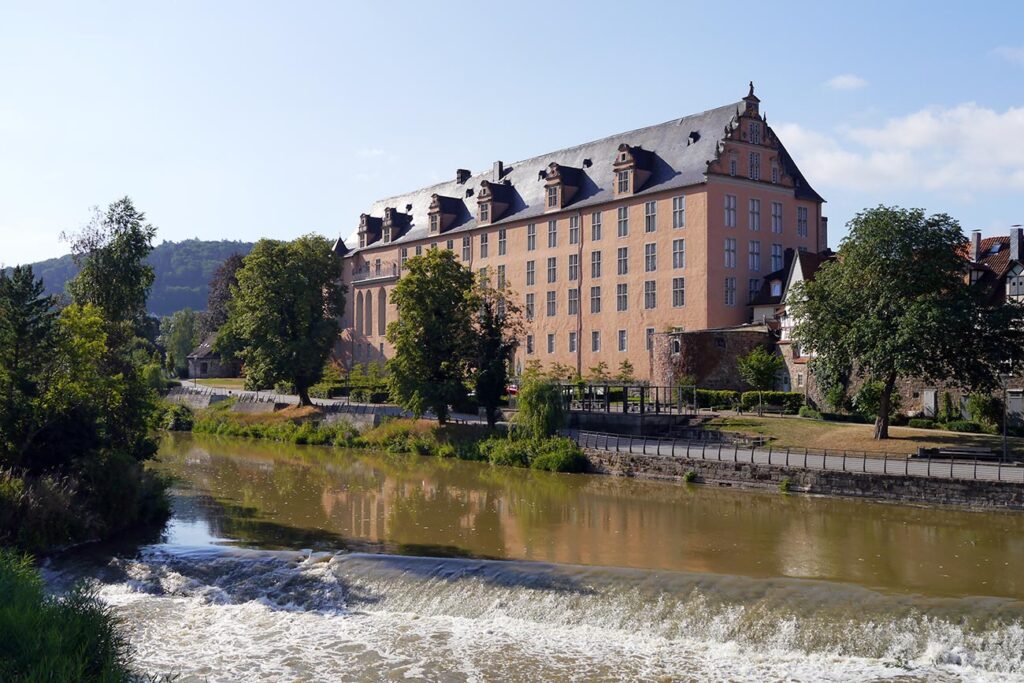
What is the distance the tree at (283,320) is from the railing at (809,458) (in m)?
25.2

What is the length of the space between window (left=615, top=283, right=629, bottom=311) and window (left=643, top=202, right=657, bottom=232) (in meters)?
4.23

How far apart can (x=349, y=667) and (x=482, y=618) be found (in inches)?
138

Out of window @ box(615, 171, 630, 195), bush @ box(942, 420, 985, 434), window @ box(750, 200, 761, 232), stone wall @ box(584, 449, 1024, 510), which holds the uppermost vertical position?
window @ box(615, 171, 630, 195)

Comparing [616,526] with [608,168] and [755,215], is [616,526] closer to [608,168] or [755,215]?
[755,215]

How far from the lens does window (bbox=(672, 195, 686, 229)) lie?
61.5 metres

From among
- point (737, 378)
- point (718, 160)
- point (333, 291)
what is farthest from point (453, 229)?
point (737, 378)

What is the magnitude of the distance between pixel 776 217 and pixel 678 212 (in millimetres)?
6928

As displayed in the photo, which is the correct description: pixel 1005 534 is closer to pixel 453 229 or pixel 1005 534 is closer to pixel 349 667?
pixel 349 667

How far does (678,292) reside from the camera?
6159cm

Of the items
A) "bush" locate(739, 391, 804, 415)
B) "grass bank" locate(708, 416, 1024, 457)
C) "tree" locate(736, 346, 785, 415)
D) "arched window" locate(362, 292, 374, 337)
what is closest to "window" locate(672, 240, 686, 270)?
"tree" locate(736, 346, 785, 415)

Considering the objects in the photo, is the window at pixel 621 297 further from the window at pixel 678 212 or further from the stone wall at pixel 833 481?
the stone wall at pixel 833 481

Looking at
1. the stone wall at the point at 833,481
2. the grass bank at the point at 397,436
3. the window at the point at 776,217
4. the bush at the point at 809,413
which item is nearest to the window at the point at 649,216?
the window at the point at 776,217

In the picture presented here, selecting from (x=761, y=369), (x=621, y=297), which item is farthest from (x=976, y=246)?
(x=621, y=297)

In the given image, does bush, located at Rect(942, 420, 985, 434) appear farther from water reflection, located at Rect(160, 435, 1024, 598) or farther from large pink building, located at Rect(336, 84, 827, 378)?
large pink building, located at Rect(336, 84, 827, 378)
